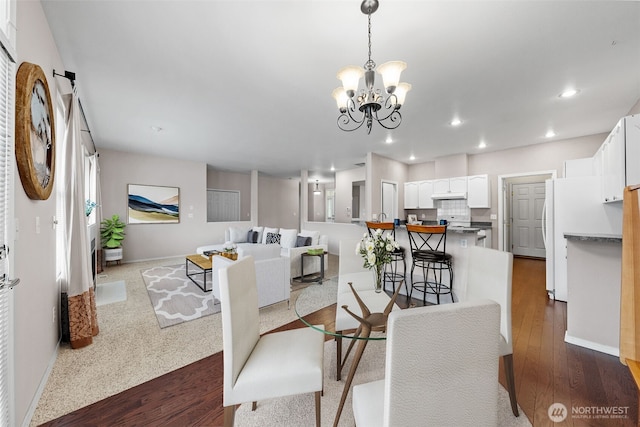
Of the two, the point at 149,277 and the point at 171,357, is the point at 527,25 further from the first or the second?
the point at 149,277

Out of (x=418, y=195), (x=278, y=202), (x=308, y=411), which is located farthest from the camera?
(x=278, y=202)

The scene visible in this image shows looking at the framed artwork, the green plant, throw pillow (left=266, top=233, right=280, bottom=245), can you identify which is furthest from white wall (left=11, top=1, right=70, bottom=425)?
the framed artwork

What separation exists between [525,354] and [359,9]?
10.2ft

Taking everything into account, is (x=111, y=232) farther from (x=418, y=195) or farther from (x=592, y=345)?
(x=592, y=345)

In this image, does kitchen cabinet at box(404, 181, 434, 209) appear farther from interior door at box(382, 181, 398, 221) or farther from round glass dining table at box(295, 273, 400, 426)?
round glass dining table at box(295, 273, 400, 426)

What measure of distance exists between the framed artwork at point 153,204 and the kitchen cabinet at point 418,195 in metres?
6.34

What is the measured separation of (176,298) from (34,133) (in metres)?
2.60

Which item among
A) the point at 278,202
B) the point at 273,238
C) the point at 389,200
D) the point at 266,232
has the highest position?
the point at 278,202

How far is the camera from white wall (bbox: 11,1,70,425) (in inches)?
55.8

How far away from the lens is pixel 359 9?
1.72 m

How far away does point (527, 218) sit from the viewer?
6176 millimetres

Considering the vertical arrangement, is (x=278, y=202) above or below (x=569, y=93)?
below

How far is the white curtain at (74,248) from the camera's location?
2.24 metres

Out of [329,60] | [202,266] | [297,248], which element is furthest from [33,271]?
[297,248]
